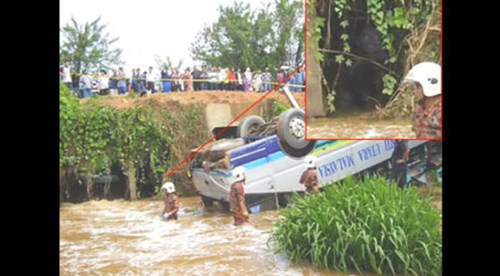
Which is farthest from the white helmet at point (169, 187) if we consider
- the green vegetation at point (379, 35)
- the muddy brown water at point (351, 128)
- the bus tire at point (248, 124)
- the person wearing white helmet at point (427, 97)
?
the person wearing white helmet at point (427, 97)

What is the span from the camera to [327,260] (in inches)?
165

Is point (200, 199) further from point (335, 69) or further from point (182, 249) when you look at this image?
point (335, 69)

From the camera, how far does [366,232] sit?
13.8ft

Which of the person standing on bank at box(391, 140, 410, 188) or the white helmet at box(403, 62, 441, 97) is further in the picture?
the person standing on bank at box(391, 140, 410, 188)

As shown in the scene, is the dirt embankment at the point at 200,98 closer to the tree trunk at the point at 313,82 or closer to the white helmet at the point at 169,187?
the tree trunk at the point at 313,82

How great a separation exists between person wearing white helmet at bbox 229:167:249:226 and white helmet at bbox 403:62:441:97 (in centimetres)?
129

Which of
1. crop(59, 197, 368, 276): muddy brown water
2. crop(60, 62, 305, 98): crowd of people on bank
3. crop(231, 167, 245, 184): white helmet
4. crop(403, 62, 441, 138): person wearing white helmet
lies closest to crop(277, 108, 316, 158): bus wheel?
crop(60, 62, 305, 98): crowd of people on bank

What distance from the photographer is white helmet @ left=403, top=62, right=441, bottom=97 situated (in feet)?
14.1

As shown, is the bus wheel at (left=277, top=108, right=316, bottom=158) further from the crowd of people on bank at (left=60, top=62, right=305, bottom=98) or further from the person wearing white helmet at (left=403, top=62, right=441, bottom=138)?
the person wearing white helmet at (left=403, top=62, right=441, bottom=138)

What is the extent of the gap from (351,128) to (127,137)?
1583 millimetres

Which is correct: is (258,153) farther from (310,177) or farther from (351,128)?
(351,128)

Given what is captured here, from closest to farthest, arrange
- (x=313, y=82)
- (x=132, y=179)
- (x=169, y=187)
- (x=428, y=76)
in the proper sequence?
1. (x=428, y=76)
2. (x=313, y=82)
3. (x=169, y=187)
4. (x=132, y=179)

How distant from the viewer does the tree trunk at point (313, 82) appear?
445 centimetres

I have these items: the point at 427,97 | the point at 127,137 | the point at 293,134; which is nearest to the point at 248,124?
the point at 293,134
